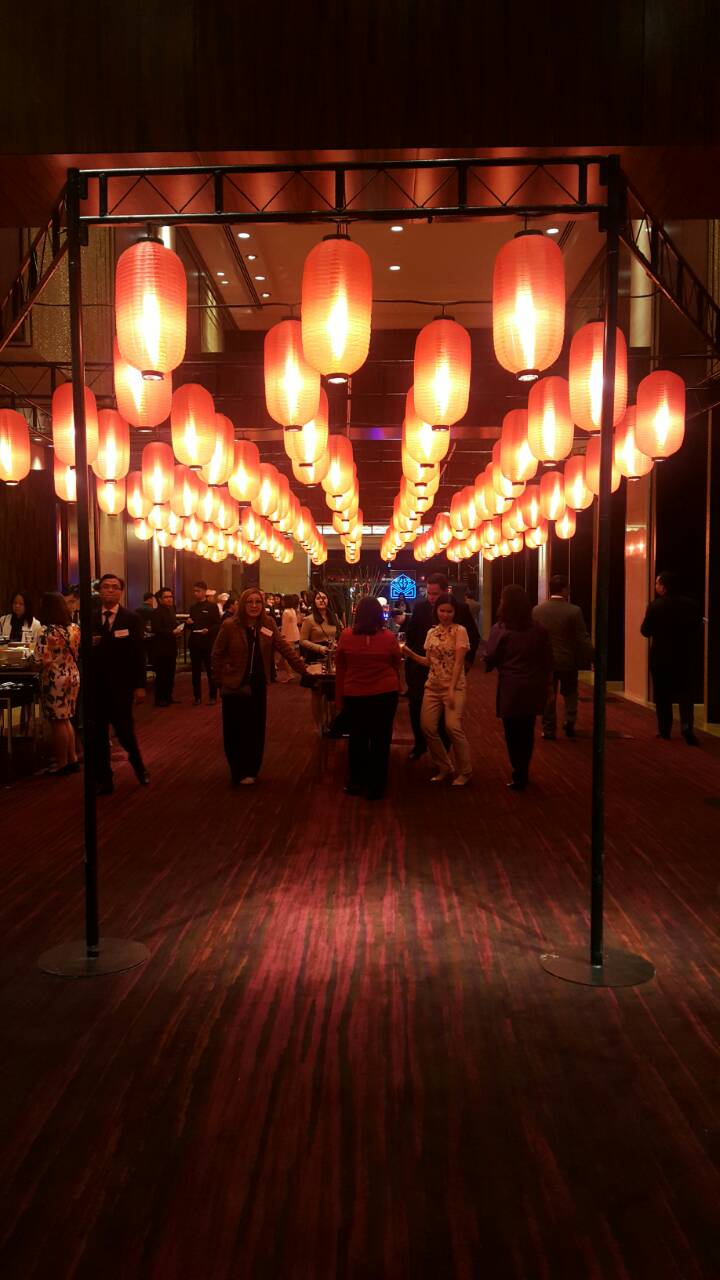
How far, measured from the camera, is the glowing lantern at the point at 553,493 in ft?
37.6

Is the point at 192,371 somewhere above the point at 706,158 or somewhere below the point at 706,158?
above

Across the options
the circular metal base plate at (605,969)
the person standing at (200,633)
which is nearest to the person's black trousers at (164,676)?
the person standing at (200,633)

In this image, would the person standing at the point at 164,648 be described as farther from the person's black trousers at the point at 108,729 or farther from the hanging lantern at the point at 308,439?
the person's black trousers at the point at 108,729

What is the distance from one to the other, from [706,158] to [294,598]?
11.9 meters

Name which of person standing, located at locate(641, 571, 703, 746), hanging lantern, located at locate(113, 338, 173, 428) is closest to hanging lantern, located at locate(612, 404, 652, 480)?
person standing, located at locate(641, 571, 703, 746)

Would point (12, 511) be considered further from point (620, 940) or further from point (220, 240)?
point (620, 940)

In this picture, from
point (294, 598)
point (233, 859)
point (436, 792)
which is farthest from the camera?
point (294, 598)

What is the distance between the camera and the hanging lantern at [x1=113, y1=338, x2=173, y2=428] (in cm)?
625

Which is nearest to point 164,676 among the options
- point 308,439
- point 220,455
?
point 220,455

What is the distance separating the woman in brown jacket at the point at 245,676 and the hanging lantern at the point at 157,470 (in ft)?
11.0

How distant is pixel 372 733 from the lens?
6.33 m

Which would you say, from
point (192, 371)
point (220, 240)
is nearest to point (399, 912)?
point (192, 371)

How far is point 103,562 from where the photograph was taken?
15.3 meters

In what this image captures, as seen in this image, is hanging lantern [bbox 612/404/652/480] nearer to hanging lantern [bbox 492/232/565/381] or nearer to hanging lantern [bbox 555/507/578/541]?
hanging lantern [bbox 492/232/565/381]
